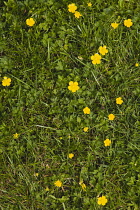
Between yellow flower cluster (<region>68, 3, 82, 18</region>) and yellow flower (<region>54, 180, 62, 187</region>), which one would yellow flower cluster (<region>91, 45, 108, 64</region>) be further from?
yellow flower (<region>54, 180, 62, 187</region>)

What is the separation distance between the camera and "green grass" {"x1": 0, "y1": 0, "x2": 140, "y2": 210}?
3201mm

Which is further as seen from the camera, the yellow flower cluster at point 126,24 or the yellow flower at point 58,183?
the yellow flower cluster at point 126,24

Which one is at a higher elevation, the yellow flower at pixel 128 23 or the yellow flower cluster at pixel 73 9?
the yellow flower cluster at pixel 73 9

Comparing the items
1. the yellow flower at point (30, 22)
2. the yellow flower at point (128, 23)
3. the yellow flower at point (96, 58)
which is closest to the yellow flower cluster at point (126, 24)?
the yellow flower at point (128, 23)

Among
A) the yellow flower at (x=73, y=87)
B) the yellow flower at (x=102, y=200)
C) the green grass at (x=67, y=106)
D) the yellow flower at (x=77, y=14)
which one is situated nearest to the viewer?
the yellow flower at (x=102, y=200)

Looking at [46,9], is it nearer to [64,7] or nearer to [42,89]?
[64,7]

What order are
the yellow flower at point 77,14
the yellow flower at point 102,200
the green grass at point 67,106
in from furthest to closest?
the yellow flower at point 77,14
the green grass at point 67,106
the yellow flower at point 102,200

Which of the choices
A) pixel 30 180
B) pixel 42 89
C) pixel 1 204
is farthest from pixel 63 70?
pixel 1 204

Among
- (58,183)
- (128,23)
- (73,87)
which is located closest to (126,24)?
(128,23)

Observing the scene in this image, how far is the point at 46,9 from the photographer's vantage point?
3.54m

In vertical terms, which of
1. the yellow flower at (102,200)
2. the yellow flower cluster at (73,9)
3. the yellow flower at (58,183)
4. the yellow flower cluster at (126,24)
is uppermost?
the yellow flower cluster at (73,9)

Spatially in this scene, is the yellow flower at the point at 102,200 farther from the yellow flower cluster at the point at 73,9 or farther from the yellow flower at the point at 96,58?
the yellow flower cluster at the point at 73,9

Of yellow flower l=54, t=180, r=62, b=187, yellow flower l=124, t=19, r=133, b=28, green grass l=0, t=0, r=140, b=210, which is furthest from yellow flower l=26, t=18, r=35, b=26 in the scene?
yellow flower l=54, t=180, r=62, b=187

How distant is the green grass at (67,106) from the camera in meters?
3.20
